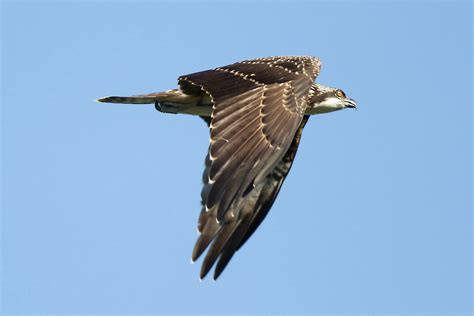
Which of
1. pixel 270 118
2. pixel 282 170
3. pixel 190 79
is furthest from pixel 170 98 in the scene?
pixel 270 118

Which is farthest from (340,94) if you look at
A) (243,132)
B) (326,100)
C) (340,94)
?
(243,132)

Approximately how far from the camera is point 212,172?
11.2m

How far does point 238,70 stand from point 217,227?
2.90 metres

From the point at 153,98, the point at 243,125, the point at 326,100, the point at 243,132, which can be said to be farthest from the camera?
the point at 326,100

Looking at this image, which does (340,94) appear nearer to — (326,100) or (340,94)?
(340,94)

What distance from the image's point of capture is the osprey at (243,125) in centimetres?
1141

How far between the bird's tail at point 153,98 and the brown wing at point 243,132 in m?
0.31

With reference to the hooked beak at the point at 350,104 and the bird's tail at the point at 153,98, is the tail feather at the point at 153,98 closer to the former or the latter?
the bird's tail at the point at 153,98

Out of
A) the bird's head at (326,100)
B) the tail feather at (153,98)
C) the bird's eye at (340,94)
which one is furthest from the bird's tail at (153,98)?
the bird's eye at (340,94)

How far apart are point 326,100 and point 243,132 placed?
3.57 metres

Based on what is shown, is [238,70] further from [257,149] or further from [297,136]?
[257,149]

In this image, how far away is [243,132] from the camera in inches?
469

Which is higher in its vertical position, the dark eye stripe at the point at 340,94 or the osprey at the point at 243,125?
the dark eye stripe at the point at 340,94

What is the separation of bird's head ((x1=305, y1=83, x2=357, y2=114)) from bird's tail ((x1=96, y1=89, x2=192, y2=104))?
193 centimetres
